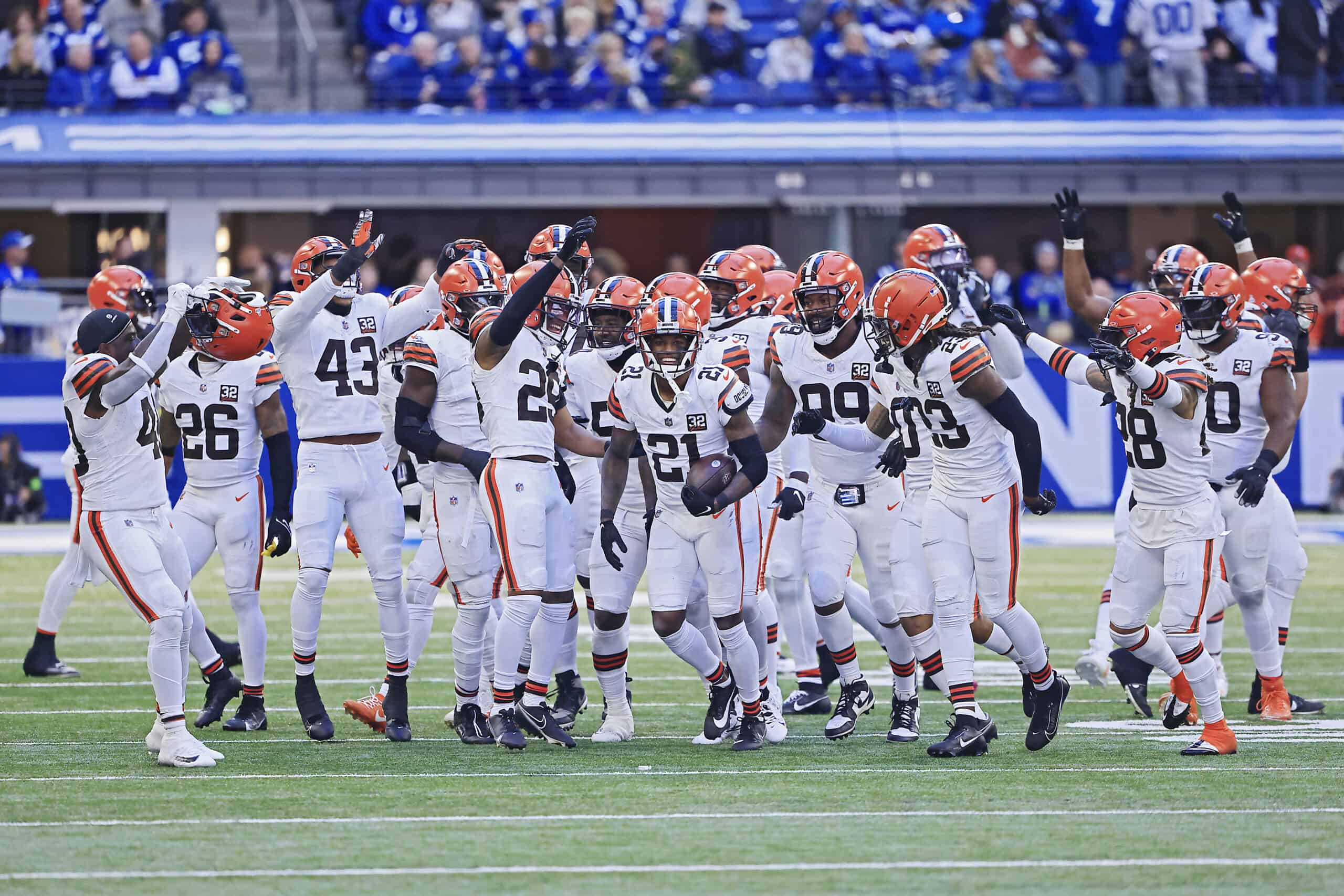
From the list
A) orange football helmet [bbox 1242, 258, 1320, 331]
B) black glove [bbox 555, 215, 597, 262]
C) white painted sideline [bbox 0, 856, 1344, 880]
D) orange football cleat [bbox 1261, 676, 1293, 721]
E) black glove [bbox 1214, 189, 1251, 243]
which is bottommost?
orange football cleat [bbox 1261, 676, 1293, 721]

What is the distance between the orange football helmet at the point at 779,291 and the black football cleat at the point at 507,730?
2.85 metres

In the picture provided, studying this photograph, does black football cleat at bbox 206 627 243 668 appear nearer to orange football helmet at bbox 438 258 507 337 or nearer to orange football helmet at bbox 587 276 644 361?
orange football helmet at bbox 438 258 507 337

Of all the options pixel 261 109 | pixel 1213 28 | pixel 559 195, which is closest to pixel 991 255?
pixel 1213 28

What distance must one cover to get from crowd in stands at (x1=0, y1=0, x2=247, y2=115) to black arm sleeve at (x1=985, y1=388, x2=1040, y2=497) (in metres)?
14.0

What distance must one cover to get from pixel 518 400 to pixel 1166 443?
8.82 feet

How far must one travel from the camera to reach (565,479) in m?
8.25

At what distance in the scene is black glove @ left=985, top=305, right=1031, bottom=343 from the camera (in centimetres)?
756

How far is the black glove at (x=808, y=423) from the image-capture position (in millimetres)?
7566

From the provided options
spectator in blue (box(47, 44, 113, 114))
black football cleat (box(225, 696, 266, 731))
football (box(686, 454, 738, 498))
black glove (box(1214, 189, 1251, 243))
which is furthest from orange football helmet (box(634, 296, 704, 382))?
spectator in blue (box(47, 44, 113, 114))

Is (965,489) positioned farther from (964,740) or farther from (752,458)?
(964,740)

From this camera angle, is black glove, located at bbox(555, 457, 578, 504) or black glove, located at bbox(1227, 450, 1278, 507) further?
black glove, located at bbox(555, 457, 578, 504)

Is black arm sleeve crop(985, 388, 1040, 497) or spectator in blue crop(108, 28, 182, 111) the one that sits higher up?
spectator in blue crop(108, 28, 182, 111)

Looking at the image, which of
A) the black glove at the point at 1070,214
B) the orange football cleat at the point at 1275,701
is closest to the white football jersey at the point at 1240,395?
the black glove at the point at 1070,214

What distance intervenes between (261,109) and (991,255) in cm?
895
